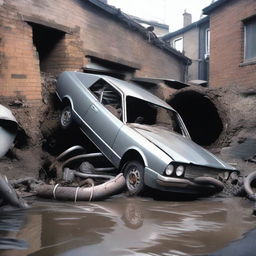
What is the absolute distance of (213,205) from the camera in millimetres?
5301

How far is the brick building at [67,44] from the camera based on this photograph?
7703mm

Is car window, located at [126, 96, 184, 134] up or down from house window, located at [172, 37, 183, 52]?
down

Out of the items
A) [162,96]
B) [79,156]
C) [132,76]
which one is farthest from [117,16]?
[79,156]

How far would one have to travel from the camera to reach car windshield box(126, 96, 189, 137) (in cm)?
689

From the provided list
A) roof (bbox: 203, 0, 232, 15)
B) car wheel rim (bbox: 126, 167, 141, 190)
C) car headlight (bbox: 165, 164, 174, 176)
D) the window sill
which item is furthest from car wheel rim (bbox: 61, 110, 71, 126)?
roof (bbox: 203, 0, 232, 15)

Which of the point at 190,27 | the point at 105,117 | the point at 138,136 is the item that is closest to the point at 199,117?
the point at 105,117

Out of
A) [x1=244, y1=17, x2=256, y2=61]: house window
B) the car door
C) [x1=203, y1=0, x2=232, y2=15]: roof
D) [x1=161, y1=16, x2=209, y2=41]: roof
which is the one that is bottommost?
the car door

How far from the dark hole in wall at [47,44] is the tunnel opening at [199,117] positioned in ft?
10.9

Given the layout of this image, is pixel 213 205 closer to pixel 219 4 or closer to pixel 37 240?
pixel 37 240

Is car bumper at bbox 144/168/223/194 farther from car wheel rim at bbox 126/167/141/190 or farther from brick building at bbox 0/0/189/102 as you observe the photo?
brick building at bbox 0/0/189/102

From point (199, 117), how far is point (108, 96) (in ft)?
14.9

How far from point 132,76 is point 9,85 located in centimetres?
565

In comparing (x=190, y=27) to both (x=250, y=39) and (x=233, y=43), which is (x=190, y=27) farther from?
(x=250, y=39)

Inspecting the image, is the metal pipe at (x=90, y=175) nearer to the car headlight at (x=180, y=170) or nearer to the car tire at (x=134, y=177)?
the car tire at (x=134, y=177)
